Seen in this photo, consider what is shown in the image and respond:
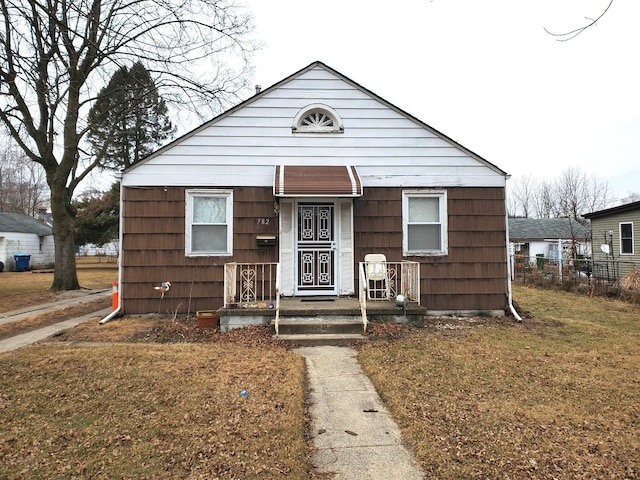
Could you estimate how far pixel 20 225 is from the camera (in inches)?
Answer: 1011

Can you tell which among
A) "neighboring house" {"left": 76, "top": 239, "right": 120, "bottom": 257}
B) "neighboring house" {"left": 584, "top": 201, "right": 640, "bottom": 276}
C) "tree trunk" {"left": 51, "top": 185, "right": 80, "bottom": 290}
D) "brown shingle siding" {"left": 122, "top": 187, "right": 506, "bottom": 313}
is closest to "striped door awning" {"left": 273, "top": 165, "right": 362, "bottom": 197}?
"brown shingle siding" {"left": 122, "top": 187, "right": 506, "bottom": 313}

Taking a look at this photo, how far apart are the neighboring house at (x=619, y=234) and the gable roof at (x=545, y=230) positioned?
16470mm

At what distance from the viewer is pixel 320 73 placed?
8188 millimetres

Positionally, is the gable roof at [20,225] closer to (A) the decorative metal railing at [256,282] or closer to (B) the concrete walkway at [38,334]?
(B) the concrete walkway at [38,334]

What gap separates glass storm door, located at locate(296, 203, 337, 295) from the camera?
26.2 feet

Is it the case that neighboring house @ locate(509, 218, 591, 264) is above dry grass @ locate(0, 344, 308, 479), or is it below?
above

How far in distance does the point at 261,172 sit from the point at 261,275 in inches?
85.6

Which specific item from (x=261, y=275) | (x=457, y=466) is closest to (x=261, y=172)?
(x=261, y=275)

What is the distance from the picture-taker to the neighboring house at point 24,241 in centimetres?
2378

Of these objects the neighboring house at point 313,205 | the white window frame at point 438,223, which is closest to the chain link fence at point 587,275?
the neighboring house at point 313,205

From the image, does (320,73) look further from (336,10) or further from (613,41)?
(613,41)

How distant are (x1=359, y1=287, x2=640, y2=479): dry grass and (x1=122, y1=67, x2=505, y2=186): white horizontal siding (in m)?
3.45

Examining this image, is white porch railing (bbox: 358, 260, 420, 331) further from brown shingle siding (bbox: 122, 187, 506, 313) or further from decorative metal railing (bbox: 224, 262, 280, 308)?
decorative metal railing (bbox: 224, 262, 280, 308)

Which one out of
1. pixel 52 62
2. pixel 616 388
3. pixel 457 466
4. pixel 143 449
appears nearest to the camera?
pixel 457 466
